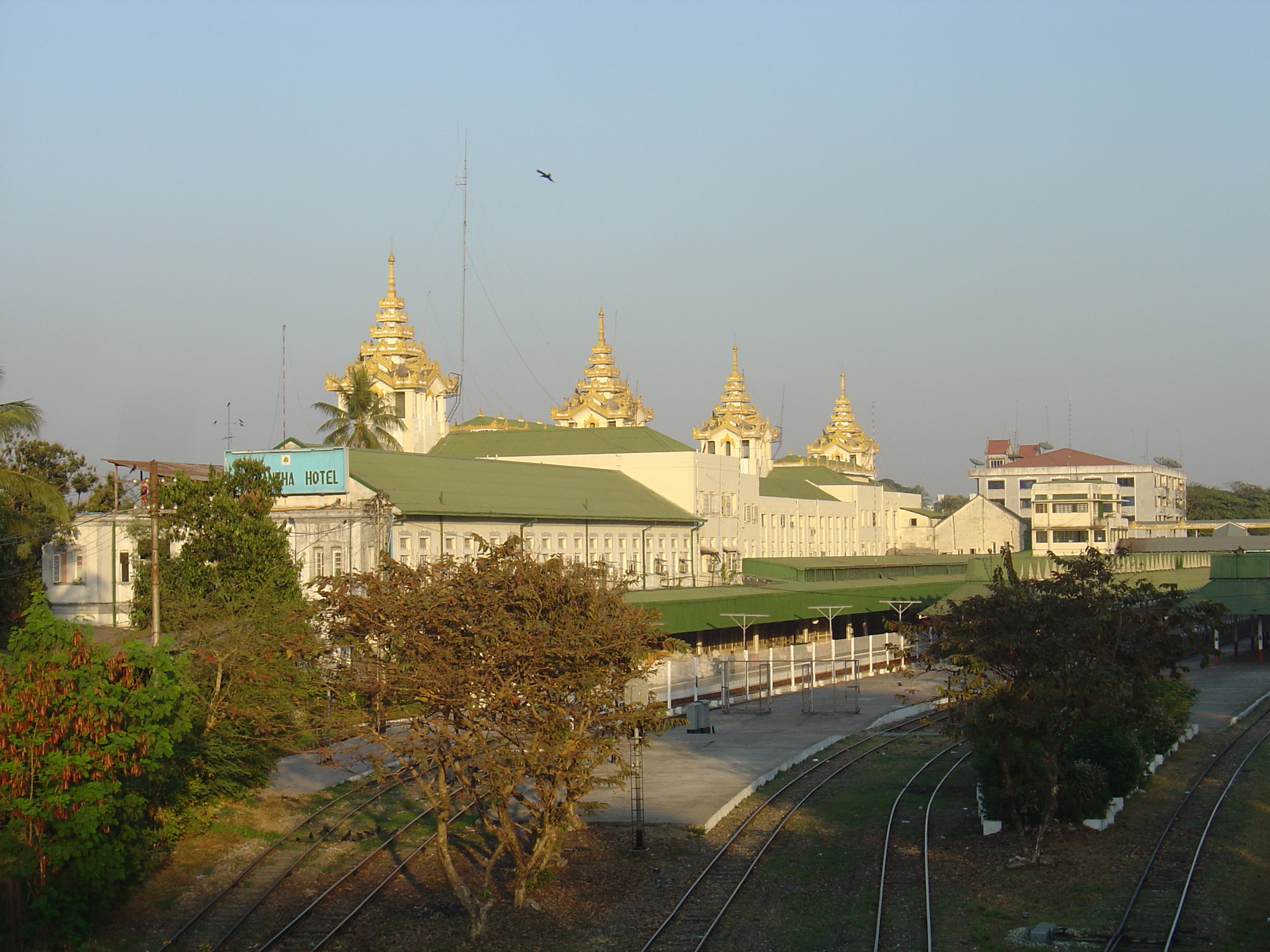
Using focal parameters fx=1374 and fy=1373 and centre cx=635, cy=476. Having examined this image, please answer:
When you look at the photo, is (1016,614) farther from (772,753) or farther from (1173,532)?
(1173,532)

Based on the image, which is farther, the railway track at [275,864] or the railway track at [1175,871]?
the railway track at [275,864]

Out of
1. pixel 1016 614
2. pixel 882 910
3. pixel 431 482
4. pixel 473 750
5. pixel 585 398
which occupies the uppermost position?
pixel 585 398

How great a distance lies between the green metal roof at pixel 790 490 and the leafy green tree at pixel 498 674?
60.2 metres

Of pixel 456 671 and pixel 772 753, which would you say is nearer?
pixel 456 671

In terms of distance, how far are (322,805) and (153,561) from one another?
221 inches

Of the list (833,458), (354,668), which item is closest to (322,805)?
(354,668)

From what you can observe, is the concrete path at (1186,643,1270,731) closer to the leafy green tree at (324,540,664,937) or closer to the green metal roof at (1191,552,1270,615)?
the green metal roof at (1191,552,1270,615)

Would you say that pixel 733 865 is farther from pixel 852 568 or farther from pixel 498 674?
pixel 852 568

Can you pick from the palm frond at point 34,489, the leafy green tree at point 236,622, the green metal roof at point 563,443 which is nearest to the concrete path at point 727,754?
the leafy green tree at point 236,622

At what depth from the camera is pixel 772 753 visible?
1296 inches

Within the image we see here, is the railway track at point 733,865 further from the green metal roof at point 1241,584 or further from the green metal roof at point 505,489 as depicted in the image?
the green metal roof at point 1241,584

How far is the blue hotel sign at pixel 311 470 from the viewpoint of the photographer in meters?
46.7

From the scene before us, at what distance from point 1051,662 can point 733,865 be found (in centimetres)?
591

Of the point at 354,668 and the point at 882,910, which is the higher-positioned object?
the point at 354,668
